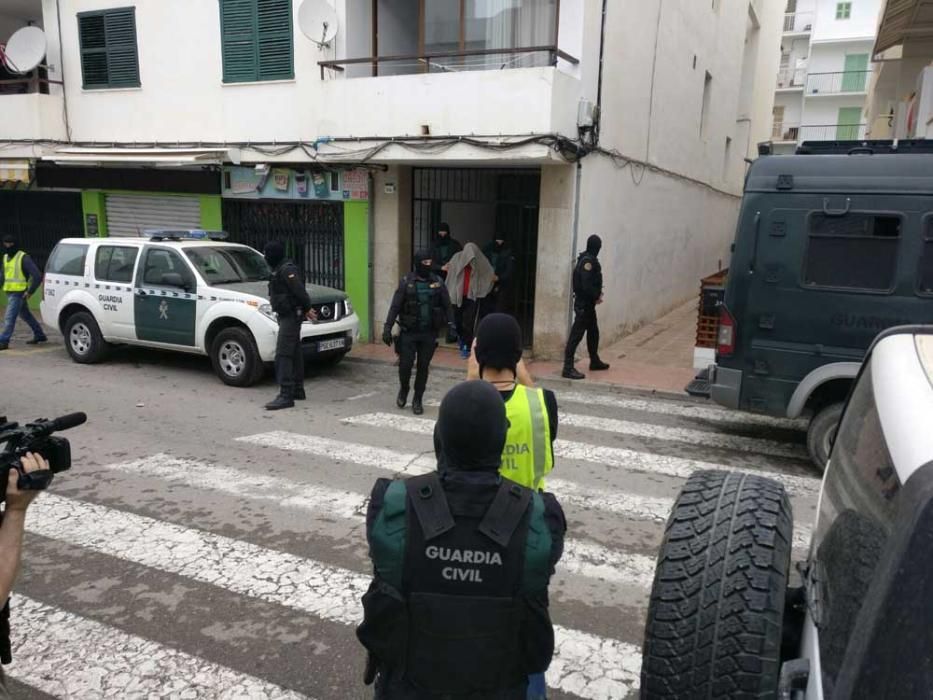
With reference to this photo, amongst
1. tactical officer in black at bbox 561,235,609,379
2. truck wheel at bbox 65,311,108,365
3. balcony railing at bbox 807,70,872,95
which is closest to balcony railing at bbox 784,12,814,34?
balcony railing at bbox 807,70,872,95

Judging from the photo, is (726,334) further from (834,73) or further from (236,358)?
(834,73)

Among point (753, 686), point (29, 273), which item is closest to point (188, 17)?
point (29, 273)

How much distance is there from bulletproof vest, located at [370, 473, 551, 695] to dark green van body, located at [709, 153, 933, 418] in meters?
5.13

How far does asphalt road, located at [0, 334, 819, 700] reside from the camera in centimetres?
342

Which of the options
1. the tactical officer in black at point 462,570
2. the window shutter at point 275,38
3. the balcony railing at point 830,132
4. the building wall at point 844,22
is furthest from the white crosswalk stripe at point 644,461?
the building wall at point 844,22

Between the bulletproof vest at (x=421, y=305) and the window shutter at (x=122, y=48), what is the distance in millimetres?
8945

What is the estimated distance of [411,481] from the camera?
189 centimetres

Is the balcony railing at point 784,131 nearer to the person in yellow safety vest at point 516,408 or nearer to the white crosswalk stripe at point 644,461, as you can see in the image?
the white crosswalk stripe at point 644,461

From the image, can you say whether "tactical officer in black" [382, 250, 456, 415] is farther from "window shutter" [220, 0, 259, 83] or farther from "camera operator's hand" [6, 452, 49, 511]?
"window shutter" [220, 0, 259, 83]

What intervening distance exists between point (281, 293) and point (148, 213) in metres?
8.20

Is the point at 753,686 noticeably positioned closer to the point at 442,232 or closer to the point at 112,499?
the point at 112,499

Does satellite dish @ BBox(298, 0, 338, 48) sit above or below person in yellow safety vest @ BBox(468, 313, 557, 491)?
above

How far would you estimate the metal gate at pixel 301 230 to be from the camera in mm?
12992

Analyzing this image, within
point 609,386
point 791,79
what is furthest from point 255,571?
point 791,79
